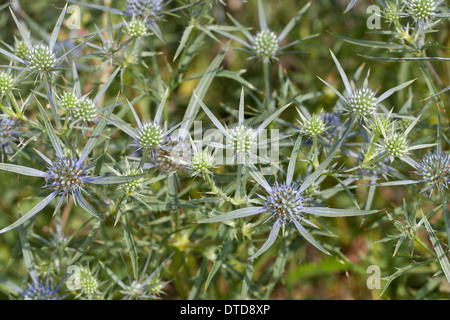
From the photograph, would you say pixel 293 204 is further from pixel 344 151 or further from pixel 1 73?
pixel 1 73

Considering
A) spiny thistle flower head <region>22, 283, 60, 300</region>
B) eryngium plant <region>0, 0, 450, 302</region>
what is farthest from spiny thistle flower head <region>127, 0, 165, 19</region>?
spiny thistle flower head <region>22, 283, 60, 300</region>

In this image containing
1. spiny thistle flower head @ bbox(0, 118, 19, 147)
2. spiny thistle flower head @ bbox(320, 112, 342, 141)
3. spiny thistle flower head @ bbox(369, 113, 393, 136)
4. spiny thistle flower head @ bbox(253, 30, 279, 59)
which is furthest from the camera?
spiny thistle flower head @ bbox(253, 30, 279, 59)

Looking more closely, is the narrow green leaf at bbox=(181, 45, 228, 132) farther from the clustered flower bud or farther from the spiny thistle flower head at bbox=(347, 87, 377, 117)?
the clustered flower bud

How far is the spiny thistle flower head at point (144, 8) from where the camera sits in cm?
203

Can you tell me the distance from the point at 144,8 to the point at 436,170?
5.03 feet

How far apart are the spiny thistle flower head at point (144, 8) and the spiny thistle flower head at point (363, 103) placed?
40.7 inches

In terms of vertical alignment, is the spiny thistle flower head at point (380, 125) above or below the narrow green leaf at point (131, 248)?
above

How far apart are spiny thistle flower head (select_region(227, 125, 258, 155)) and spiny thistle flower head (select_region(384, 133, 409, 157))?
0.55 m

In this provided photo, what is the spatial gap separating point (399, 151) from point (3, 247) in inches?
107

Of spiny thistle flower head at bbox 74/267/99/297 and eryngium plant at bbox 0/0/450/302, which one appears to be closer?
eryngium plant at bbox 0/0/450/302

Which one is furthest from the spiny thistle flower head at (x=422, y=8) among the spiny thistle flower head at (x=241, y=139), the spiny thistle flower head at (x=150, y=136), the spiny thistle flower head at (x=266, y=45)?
the spiny thistle flower head at (x=150, y=136)

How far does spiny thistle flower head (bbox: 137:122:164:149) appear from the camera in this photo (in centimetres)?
178

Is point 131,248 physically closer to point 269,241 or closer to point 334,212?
point 269,241

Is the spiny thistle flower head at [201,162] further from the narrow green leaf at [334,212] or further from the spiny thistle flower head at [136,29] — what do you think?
the spiny thistle flower head at [136,29]
